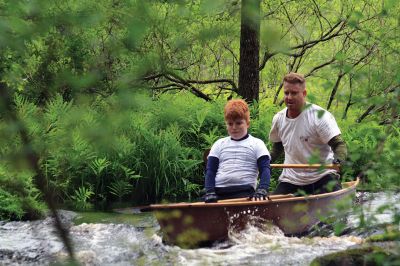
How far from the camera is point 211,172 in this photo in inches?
247

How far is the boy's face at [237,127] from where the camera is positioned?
20.3 feet

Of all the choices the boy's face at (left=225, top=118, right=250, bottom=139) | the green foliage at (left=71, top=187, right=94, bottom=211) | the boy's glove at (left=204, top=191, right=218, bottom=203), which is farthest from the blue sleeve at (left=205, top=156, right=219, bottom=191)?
the green foliage at (left=71, top=187, right=94, bottom=211)

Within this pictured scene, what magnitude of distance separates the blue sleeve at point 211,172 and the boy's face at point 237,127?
1.03 feet

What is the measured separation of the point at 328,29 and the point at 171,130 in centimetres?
552

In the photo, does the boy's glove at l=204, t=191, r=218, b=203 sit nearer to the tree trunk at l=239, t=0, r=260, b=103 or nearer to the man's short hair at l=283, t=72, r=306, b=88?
the man's short hair at l=283, t=72, r=306, b=88

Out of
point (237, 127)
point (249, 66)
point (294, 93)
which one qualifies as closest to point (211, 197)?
point (237, 127)

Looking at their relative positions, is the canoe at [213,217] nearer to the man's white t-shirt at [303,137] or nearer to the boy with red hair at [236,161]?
the boy with red hair at [236,161]

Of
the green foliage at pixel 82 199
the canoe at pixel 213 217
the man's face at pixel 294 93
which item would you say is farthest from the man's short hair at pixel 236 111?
the green foliage at pixel 82 199

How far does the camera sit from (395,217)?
8.19 feet

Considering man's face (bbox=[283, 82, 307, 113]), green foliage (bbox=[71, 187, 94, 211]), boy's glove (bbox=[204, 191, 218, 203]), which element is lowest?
green foliage (bbox=[71, 187, 94, 211])

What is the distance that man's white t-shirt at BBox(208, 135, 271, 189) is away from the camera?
20.3 ft

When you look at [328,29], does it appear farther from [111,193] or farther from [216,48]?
[111,193]

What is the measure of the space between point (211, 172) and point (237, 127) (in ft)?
1.73

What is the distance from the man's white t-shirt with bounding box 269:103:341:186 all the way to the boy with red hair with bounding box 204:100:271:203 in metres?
0.54
